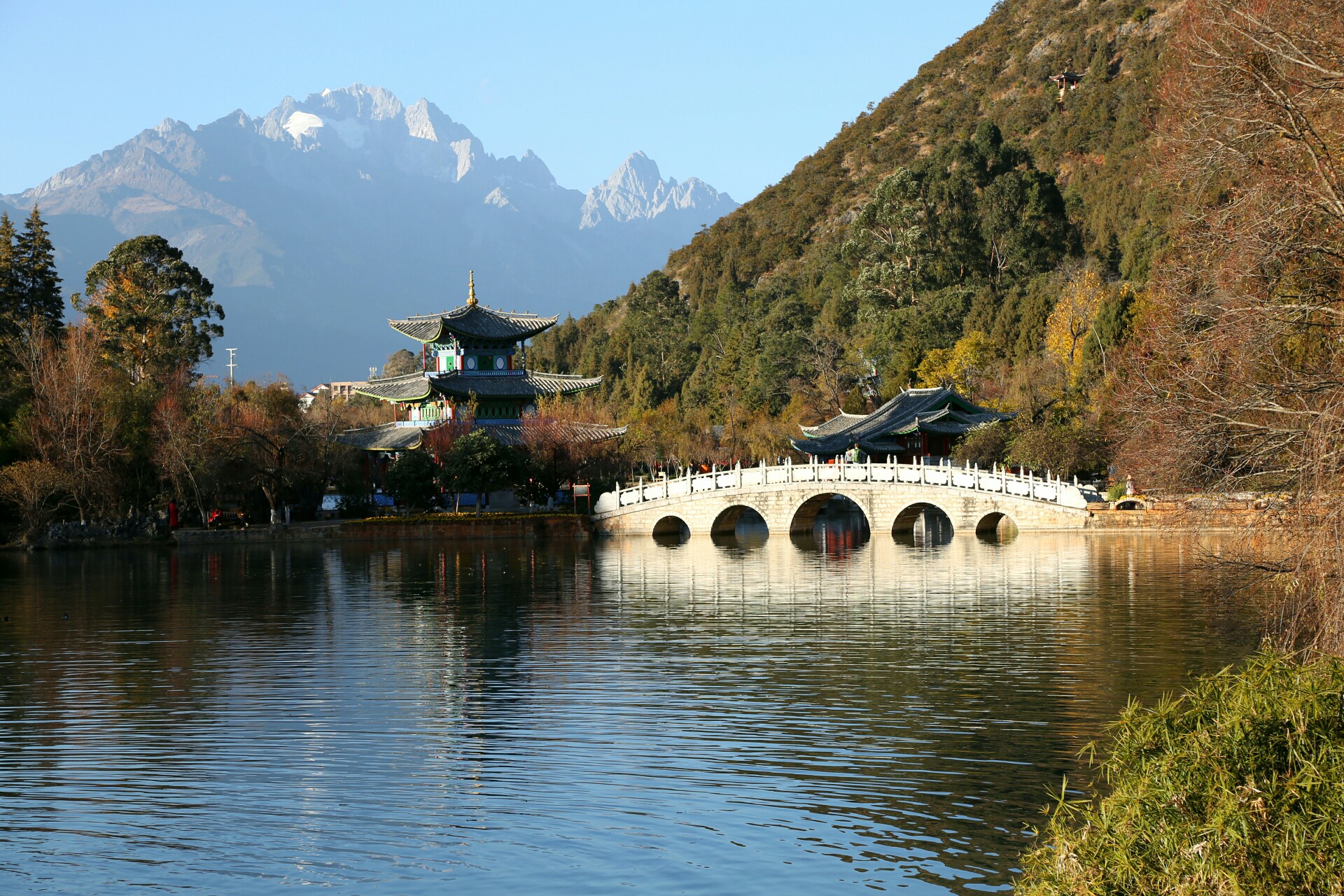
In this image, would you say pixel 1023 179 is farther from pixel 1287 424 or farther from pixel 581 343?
pixel 1287 424

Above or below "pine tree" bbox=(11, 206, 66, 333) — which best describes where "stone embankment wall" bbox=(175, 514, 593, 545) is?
below

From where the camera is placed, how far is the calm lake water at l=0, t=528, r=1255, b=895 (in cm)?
921

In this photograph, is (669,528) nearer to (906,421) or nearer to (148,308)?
(906,421)

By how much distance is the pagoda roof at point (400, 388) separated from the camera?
5191cm

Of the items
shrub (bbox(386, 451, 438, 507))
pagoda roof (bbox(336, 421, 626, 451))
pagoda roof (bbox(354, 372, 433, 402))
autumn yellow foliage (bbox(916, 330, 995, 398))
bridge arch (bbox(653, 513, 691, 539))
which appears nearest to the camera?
bridge arch (bbox(653, 513, 691, 539))

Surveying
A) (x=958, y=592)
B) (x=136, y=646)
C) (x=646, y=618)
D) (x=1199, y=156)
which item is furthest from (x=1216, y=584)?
(x=136, y=646)

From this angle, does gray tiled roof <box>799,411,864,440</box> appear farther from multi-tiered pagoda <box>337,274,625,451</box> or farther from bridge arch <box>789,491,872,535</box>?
bridge arch <box>789,491,872,535</box>

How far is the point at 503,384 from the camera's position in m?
53.0

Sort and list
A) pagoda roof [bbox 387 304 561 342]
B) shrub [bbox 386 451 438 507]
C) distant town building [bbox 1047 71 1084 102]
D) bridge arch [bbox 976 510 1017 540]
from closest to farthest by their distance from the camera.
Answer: bridge arch [bbox 976 510 1017 540], shrub [bbox 386 451 438 507], pagoda roof [bbox 387 304 561 342], distant town building [bbox 1047 71 1084 102]

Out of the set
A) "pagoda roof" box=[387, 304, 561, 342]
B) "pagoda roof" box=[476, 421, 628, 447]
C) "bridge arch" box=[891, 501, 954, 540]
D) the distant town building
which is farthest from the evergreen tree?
the distant town building

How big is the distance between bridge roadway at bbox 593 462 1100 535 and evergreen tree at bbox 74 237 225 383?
849 inches

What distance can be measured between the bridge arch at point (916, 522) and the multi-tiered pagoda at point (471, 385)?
13017 millimetres

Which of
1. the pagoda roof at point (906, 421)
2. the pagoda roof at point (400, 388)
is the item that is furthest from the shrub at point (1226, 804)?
the pagoda roof at point (400, 388)

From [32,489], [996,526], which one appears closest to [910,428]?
[996,526]
